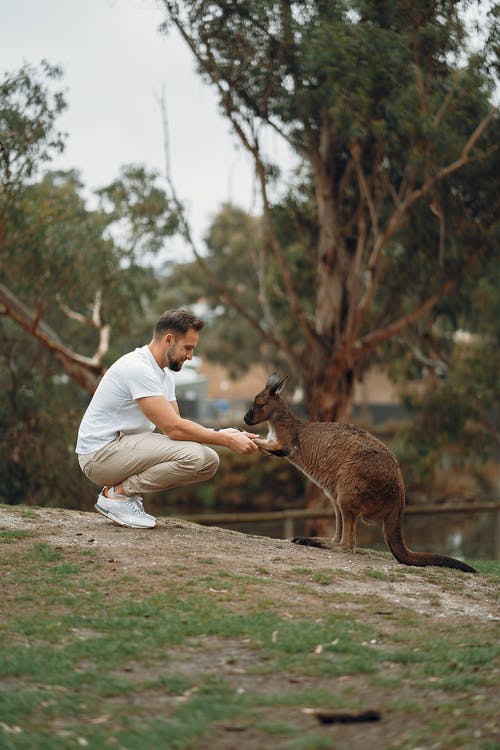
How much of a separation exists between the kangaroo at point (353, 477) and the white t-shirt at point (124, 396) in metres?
0.84

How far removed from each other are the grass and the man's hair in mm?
1690

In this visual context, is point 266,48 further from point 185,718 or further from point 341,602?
point 185,718

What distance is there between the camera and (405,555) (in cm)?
671

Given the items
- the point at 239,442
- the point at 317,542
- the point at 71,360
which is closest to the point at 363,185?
the point at 71,360

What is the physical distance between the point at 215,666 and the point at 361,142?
42.3ft

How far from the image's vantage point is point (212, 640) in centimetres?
440

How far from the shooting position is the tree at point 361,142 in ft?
45.6

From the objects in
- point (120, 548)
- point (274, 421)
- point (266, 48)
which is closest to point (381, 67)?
point (266, 48)

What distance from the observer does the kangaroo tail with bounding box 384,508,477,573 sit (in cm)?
666

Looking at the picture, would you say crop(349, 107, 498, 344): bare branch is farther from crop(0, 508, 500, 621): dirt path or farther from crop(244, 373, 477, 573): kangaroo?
crop(0, 508, 500, 621): dirt path

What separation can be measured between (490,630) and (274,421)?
10.00 feet

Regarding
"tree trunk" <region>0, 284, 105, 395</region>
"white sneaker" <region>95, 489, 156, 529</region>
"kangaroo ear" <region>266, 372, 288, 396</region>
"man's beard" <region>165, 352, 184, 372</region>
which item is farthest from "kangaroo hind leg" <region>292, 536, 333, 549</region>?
"tree trunk" <region>0, 284, 105, 395</region>

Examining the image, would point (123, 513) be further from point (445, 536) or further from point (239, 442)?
point (445, 536)

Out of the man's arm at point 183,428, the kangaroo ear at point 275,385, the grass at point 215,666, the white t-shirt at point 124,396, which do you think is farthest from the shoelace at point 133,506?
the kangaroo ear at point 275,385
